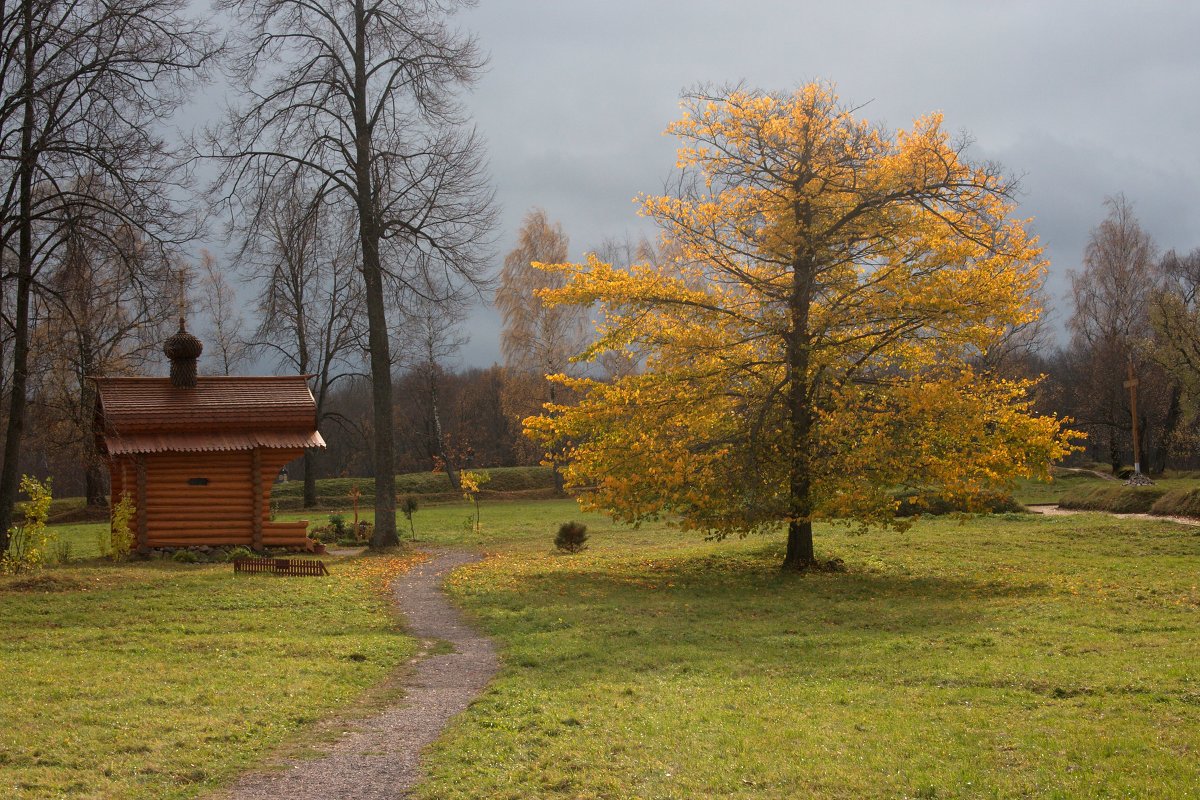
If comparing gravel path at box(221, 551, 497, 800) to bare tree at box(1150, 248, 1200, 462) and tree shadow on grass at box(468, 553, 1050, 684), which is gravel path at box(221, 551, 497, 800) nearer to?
tree shadow on grass at box(468, 553, 1050, 684)

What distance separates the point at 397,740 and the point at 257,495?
15393 millimetres

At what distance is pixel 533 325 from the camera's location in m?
45.9

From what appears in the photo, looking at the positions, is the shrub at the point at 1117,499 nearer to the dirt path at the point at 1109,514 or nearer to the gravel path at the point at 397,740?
the dirt path at the point at 1109,514

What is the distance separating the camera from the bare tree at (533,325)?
45.4m

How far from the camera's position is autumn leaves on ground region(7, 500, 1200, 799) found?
19.9 feet

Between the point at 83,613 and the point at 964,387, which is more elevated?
the point at 964,387

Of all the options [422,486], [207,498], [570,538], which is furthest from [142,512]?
[422,486]

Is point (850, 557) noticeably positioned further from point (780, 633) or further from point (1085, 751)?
point (1085, 751)

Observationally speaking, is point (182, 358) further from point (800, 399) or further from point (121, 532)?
point (800, 399)

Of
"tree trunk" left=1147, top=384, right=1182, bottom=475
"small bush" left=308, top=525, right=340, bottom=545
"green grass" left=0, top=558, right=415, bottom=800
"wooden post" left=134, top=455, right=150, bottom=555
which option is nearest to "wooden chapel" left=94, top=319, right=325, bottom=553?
"wooden post" left=134, top=455, right=150, bottom=555

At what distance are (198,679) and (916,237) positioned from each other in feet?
41.4

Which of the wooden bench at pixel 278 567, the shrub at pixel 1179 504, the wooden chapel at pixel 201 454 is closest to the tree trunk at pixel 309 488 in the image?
the wooden chapel at pixel 201 454

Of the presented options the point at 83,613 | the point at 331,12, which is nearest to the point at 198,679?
the point at 83,613

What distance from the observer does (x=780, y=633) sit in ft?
37.9
